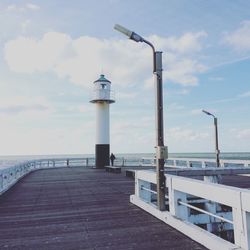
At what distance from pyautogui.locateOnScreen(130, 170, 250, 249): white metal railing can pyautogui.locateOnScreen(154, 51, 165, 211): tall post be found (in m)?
0.16

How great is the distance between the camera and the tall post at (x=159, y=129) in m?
6.37

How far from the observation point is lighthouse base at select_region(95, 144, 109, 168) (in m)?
25.4

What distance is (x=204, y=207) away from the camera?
7684mm

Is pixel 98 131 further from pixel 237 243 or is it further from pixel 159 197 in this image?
pixel 237 243

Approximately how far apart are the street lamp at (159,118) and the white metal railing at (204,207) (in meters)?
0.17

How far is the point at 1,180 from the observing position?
11.8 metres

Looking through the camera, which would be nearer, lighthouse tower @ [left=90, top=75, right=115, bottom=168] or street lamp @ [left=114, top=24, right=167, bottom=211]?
street lamp @ [left=114, top=24, right=167, bottom=211]

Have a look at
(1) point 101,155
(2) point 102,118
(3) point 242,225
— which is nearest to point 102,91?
(2) point 102,118

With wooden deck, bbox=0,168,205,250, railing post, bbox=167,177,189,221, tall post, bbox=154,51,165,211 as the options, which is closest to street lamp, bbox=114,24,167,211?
tall post, bbox=154,51,165,211

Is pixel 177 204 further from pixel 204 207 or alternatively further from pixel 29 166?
pixel 29 166

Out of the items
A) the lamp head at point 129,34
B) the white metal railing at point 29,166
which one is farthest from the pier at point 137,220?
the white metal railing at point 29,166

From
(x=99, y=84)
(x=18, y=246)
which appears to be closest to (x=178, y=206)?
(x=18, y=246)

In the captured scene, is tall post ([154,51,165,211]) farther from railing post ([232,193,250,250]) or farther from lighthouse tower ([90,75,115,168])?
lighthouse tower ([90,75,115,168])

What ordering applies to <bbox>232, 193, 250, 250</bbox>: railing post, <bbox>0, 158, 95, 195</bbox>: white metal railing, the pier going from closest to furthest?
<bbox>232, 193, 250, 250</bbox>: railing post
the pier
<bbox>0, 158, 95, 195</bbox>: white metal railing
